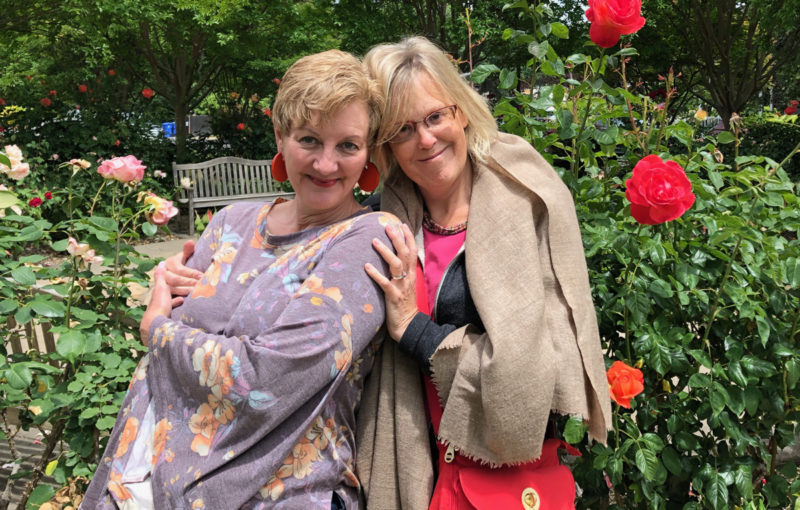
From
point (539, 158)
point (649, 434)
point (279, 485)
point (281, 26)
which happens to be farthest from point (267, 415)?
point (281, 26)

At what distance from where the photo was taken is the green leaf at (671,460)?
1.99 meters

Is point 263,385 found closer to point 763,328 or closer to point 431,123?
point 431,123

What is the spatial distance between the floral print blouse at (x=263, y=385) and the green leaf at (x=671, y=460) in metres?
0.99

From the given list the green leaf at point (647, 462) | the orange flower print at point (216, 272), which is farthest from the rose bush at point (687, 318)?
the orange flower print at point (216, 272)

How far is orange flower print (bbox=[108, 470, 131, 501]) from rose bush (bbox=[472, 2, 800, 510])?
1.19 meters

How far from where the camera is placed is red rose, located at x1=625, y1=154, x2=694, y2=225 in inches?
68.6

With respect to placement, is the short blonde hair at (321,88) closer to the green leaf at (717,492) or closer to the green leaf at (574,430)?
the green leaf at (574,430)

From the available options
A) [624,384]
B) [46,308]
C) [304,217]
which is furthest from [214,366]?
[624,384]

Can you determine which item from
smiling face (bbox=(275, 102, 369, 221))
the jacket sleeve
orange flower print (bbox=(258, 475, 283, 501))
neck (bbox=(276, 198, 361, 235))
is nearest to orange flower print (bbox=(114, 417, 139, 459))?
the jacket sleeve

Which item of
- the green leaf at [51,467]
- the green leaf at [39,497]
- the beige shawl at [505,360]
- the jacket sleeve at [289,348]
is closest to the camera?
the jacket sleeve at [289,348]

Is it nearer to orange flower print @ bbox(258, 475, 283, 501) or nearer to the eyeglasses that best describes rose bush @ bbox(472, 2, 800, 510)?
the eyeglasses

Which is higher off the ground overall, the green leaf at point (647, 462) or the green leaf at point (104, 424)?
the green leaf at point (647, 462)

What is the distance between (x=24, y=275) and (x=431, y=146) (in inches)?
55.2

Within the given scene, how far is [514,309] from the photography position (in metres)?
1.62
